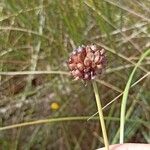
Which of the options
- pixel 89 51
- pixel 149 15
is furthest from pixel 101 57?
pixel 149 15

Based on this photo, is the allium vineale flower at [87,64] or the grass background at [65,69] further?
the grass background at [65,69]

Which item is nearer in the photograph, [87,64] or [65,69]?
[87,64]

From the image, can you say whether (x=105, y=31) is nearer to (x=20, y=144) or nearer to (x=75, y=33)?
(x=75, y=33)

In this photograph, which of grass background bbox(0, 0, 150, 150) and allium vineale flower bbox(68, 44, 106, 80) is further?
grass background bbox(0, 0, 150, 150)

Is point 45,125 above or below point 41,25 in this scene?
below
